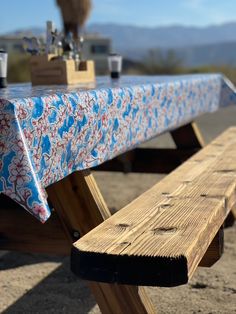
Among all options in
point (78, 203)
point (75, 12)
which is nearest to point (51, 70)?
point (78, 203)

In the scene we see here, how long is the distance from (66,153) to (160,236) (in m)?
0.56

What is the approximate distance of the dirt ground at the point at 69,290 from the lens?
2766 millimetres

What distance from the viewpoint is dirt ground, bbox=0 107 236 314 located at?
2766 mm

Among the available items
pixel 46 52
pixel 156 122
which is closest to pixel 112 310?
pixel 156 122

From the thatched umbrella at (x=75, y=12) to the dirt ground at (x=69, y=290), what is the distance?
28.4 ft

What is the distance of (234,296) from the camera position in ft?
9.45

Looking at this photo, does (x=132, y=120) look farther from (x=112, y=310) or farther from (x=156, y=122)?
(x=112, y=310)

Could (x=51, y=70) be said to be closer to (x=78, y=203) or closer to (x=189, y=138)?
(x=78, y=203)

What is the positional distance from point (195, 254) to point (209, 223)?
262 millimetres

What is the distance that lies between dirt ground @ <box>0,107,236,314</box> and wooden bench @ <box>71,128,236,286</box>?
0.68m

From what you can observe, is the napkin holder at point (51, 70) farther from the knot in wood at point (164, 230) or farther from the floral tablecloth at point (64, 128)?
the knot in wood at point (164, 230)

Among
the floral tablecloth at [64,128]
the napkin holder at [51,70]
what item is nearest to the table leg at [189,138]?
the floral tablecloth at [64,128]

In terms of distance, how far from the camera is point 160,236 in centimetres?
158

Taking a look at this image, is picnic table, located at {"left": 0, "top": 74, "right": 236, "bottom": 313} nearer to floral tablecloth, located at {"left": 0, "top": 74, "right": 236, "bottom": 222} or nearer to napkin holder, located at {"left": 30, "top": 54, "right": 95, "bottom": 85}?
floral tablecloth, located at {"left": 0, "top": 74, "right": 236, "bottom": 222}
